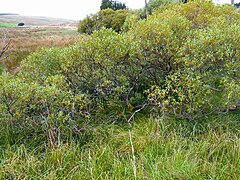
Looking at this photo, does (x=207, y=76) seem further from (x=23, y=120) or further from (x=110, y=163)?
(x=23, y=120)

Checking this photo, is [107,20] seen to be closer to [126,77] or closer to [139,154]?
[126,77]

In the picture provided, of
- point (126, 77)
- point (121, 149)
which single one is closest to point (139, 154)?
point (121, 149)

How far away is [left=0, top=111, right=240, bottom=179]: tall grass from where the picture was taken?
2.59m

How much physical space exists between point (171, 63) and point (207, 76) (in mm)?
776

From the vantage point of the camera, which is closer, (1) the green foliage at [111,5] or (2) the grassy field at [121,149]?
(2) the grassy field at [121,149]

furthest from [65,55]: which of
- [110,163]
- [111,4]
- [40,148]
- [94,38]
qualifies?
[111,4]

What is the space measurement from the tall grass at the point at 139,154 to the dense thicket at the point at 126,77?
11.9 inches

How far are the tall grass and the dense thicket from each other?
0.30 m

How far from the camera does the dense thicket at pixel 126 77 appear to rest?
339 cm

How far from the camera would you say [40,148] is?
129 inches

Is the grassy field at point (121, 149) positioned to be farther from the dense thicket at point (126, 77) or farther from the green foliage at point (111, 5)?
the green foliage at point (111, 5)

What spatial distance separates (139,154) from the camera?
2895 millimetres

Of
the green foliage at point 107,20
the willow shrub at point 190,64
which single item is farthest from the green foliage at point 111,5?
the willow shrub at point 190,64

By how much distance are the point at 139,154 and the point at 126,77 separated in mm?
1845
